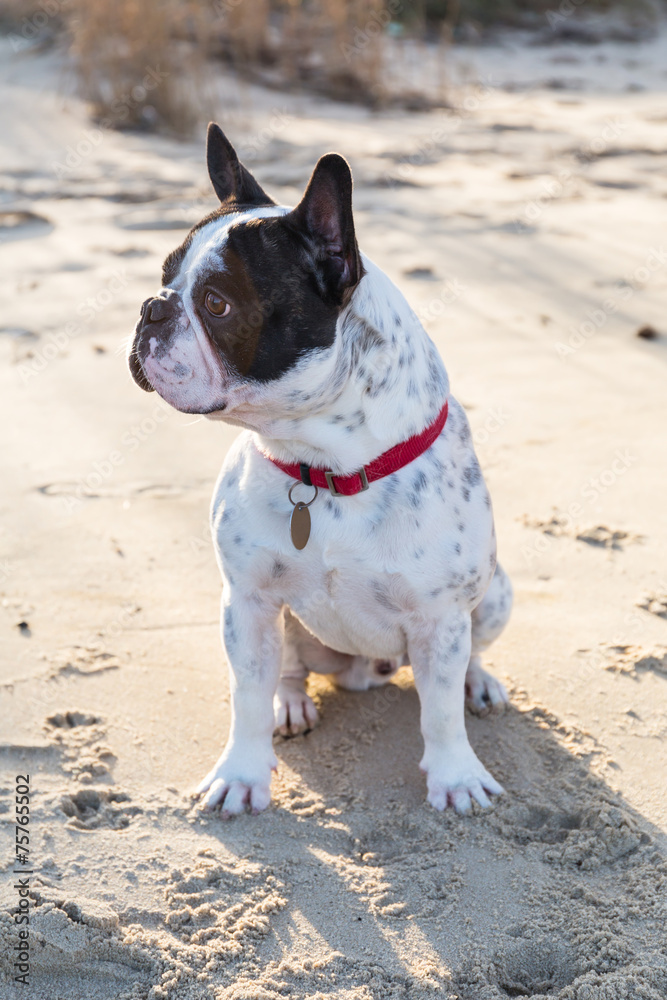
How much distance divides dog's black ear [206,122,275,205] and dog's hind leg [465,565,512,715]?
1.32 metres

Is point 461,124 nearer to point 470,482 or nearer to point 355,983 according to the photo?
point 470,482

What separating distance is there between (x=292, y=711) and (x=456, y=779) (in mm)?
590

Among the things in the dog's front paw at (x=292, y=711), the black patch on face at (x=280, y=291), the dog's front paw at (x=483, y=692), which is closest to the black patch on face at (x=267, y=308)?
the black patch on face at (x=280, y=291)

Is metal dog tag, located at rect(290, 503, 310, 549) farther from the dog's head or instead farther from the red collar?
the dog's head

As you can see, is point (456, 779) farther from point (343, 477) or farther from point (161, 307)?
point (161, 307)

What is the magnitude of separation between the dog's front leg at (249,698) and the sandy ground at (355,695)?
0.25ft

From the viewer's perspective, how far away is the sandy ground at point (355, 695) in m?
2.30

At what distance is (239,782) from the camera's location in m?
2.80

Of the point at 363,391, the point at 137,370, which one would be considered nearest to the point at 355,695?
the point at 363,391

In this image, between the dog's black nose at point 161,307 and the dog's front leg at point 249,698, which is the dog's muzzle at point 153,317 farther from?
the dog's front leg at point 249,698

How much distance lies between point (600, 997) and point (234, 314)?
1.70m

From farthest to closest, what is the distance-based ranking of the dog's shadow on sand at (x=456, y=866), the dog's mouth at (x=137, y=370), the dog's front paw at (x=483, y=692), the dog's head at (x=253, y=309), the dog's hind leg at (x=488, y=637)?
the dog's front paw at (x=483, y=692) < the dog's hind leg at (x=488, y=637) < the dog's mouth at (x=137, y=370) < the dog's head at (x=253, y=309) < the dog's shadow on sand at (x=456, y=866)

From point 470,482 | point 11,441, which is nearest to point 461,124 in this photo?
point 11,441

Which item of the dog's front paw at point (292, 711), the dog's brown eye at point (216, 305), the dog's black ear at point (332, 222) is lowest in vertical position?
the dog's front paw at point (292, 711)
